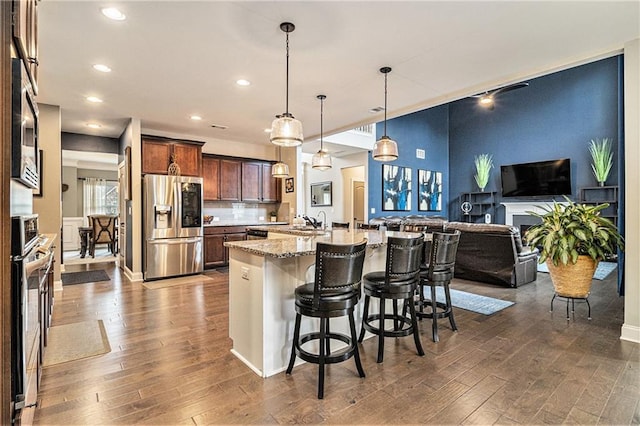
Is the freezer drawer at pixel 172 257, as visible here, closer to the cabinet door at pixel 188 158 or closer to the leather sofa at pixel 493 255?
the cabinet door at pixel 188 158

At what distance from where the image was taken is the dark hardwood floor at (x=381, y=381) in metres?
1.92

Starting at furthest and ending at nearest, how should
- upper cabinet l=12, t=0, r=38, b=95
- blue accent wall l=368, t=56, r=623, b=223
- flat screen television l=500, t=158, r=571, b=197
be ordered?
1. flat screen television l=500, t=158, r=571, b=197
2. blue accent wall l=368, t=56, r=623, b=223
3. upper cabinet l=12, t=0, r=38, b=95

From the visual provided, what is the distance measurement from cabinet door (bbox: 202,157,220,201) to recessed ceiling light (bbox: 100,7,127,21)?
422cm

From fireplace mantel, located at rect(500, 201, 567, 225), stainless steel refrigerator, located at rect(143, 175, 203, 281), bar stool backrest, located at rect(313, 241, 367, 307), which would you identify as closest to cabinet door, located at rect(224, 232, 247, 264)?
stainless steel refrigerator, located at rect(143, 175, 203, 281)

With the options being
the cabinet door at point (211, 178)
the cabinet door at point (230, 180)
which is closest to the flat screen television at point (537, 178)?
the cabinet door at point (230, 180)

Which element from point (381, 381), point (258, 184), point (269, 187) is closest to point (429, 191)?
point (269, 187)

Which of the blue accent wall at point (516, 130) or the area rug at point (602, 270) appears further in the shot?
the blue accent wall at point (516, 130)

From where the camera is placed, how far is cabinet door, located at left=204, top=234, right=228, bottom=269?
638 cm

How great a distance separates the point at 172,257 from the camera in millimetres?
5688

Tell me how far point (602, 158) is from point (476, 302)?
600 cm

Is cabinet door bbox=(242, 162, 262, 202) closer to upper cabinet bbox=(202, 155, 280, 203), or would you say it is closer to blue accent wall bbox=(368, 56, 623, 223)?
upper cabinet bbox=(202, 155, 280, 203)

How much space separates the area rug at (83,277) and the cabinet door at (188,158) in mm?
2214

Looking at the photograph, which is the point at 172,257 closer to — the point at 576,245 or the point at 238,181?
the point at 238,181

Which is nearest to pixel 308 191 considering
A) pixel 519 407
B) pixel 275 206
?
pixel 275 206
